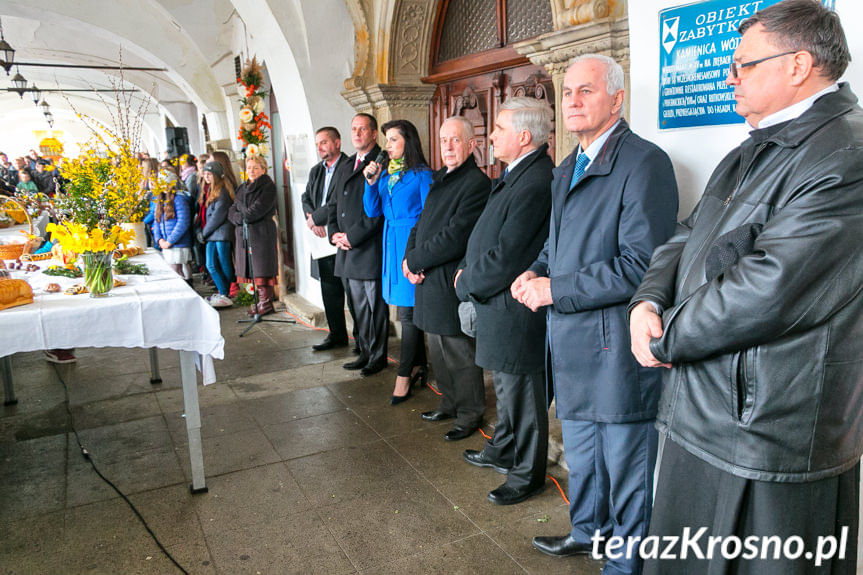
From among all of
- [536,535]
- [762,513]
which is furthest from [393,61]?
[762,513]

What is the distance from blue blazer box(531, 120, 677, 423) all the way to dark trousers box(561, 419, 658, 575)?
12 cm

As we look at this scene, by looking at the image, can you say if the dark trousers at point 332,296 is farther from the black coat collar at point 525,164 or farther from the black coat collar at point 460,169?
the black coat collar at point 525,164

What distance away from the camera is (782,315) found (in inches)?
56.4

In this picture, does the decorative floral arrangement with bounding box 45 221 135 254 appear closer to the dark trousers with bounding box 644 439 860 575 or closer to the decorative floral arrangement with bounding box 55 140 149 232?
the decorative floral arrangement with bounding box 55 140 149 232

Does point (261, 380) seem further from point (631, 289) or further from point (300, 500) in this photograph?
point (631, 289)

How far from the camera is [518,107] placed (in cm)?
283

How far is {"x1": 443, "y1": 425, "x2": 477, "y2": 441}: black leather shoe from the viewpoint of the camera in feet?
11.9

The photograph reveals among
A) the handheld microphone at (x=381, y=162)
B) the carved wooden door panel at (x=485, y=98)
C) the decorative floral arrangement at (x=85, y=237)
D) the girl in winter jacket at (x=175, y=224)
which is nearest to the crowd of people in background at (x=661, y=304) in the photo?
the handheld microphone at (x=381, y=162)

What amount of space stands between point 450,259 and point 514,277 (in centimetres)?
75

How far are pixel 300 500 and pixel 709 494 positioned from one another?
196 centimetres

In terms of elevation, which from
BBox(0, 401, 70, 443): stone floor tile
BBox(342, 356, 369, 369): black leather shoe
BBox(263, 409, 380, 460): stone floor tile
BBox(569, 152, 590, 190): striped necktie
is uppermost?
BBox(569, 152, 590, 190): striped necktie

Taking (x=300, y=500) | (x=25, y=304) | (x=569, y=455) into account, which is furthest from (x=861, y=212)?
(x=25, y=304)

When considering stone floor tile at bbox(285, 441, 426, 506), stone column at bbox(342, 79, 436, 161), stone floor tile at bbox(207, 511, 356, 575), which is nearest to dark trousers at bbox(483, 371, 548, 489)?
stone floor tile at bbox(285, 441, 426, 506)

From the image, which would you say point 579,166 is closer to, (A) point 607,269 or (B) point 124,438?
(A) point 607,269
